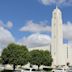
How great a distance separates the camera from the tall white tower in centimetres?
15188

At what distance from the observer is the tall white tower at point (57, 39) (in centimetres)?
15188

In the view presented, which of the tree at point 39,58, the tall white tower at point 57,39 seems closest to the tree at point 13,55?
the tree at point 39,58

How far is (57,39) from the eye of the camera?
15150 centimetres

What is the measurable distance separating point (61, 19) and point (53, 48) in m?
19.6

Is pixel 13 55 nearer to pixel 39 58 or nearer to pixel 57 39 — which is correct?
pixel 39 58

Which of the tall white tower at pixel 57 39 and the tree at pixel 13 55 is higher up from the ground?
the tall white tower at pixel 57 39

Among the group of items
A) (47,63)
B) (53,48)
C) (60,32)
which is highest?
(60,32)

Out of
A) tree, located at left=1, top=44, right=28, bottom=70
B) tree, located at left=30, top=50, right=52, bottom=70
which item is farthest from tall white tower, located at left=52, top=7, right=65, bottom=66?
tree, located at left=1, top=44, right=28, bottom=70

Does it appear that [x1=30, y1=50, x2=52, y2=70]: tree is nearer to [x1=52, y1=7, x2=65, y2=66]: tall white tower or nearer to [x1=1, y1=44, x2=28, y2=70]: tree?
[x1=1, y1=44, x2=28, y2=70]: tree

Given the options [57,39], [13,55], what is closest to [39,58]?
[13,55]

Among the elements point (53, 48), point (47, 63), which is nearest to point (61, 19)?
point (53, 48)

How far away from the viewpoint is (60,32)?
154 meters

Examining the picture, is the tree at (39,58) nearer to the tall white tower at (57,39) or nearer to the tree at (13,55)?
the tree at (13,55)

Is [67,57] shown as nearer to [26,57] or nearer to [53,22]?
[53,22]
